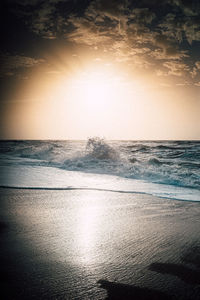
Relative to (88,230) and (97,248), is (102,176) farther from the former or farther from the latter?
(97,248)

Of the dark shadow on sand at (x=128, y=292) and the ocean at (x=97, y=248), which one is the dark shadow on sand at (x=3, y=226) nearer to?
the ocean at (x=97, y=248)

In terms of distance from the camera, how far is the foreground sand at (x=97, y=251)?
1.34 meters

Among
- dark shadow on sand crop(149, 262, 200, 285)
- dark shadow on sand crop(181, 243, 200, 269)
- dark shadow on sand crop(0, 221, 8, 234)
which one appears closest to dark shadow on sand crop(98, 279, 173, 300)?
dark shadow on sand crop(149, 262, 200, 285)

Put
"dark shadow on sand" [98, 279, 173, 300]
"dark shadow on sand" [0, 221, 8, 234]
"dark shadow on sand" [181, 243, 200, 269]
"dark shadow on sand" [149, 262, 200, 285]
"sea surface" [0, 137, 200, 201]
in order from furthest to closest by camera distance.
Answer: "sea surface" [0, 137, 200, 201] → "dark shadow on sand" [0, 221, 8, 234] → "dark shadow on sand" [181, 243, 200, 269] → "dark shadow on sand" [149, 262, 200, 285] → "dark shadow on sand" [98, 279, 173, 300]

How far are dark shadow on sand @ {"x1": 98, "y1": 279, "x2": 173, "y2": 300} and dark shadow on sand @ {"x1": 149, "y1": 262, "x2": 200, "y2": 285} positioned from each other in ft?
0.84

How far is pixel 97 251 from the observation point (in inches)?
72.9

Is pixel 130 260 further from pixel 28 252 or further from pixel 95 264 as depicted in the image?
pixel 28 252

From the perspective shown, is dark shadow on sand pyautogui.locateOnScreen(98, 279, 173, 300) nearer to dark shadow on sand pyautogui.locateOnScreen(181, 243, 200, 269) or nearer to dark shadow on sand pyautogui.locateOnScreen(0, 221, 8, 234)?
dark shadow on sand pyautogui.locateOnScreen(181, 243, 200, 269)

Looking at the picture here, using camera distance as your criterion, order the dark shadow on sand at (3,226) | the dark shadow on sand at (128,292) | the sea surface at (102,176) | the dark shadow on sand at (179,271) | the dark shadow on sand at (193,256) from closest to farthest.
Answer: the dark shadow on sand at (128,292)
the dark shadow on sand at (179,271)
the dark shadow on sand at (193,256)
the dark shadow on sand at (3,226)
the sea surface at (102,176)

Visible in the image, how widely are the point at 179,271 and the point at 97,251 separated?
65cm

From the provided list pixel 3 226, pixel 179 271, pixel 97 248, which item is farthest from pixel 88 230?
pixel 179 271

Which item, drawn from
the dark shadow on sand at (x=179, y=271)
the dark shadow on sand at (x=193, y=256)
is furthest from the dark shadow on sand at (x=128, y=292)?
the dark shadow on sand at (x=193, y=256)

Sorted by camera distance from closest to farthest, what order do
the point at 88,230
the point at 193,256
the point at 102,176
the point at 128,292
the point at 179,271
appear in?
the point at 128,292, the point at 179,271, the point at 193,256, the point at 88,230, the point at 102,176

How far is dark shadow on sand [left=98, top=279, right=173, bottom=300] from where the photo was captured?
1271 mm
